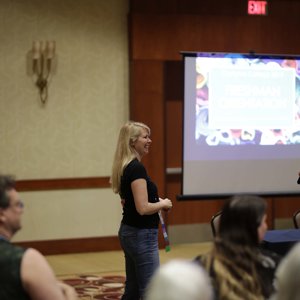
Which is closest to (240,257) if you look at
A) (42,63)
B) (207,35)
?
(42,63)

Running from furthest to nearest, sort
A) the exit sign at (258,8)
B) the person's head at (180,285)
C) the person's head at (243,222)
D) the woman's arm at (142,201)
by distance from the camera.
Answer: the exit sign at (258,8)
the woman's arm at (142,201)
the person's head at (243,222)
the person's head at (180,285)

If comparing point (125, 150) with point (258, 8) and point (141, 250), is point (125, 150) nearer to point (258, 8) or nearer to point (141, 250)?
point (141, 250)

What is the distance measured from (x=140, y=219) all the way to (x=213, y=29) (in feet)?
13.7

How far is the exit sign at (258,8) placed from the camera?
7.93 m

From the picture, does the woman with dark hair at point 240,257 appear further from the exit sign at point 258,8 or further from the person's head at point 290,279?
the exit sign at point 258,8

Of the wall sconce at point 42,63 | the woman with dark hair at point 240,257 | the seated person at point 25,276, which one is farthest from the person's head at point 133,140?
the wall sconce at point 42,63

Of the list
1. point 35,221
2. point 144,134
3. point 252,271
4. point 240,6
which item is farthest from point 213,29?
point 252,271

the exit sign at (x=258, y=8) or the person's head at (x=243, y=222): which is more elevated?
the exit sign at (x=258, y=8)

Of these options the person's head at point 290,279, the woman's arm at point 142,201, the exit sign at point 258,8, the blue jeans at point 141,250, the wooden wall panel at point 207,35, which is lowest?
the blue jeans at point 141,250

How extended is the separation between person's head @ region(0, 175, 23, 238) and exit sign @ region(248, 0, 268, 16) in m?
5.91

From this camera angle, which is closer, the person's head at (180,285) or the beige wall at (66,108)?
the person's head at (180,285)

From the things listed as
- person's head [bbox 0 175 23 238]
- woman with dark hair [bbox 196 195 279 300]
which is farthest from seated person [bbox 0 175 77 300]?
woman with dark hair [bbox 196 195 279 300]

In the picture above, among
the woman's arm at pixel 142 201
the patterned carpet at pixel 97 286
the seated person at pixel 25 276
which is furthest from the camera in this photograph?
the patterned carpet at pixel 97 286

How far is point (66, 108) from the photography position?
24.5 ft
